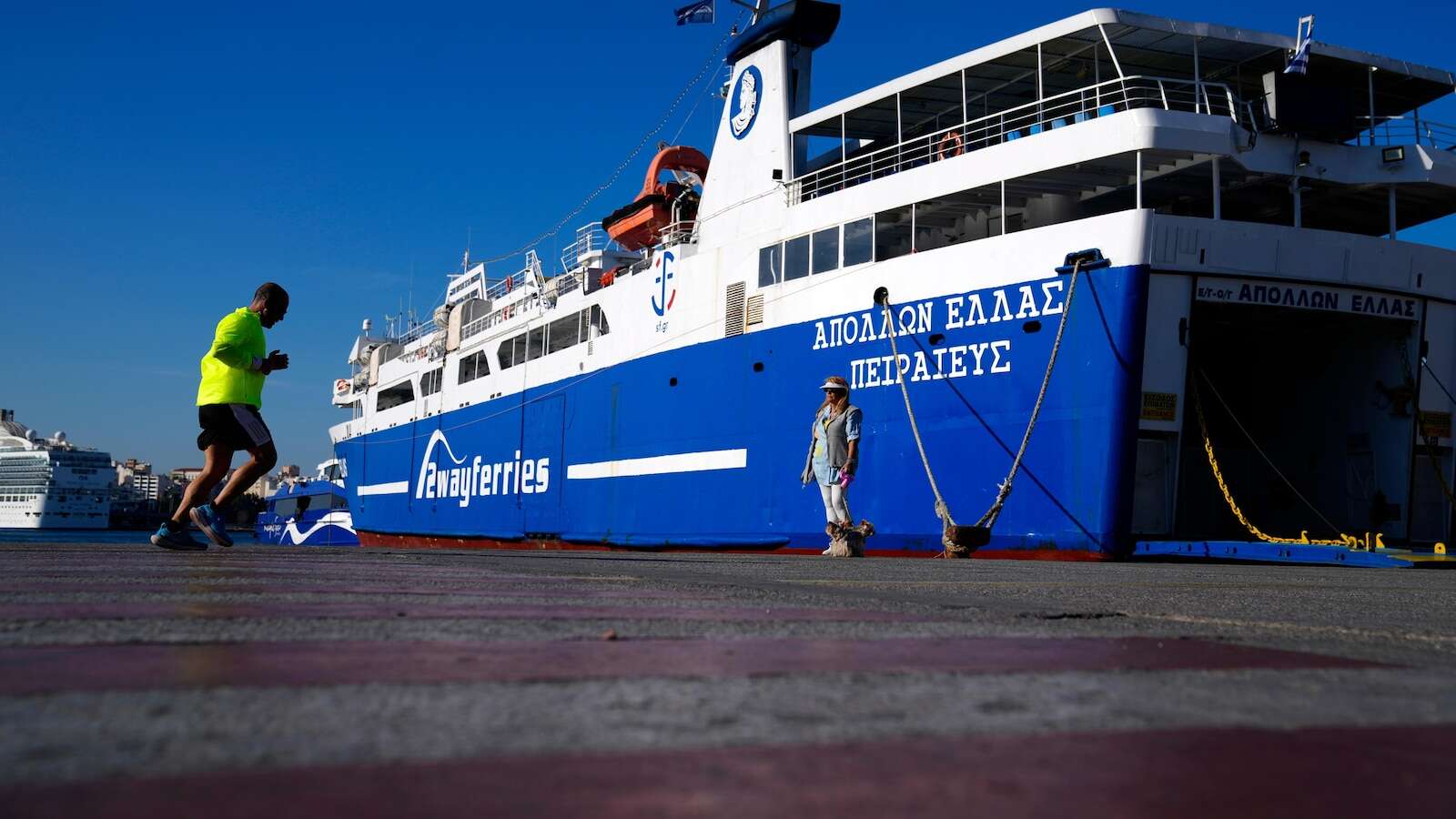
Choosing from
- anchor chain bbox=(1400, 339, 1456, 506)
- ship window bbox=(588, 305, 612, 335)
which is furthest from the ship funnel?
anchor chain bbox=(1400, 339, 1456, 506)

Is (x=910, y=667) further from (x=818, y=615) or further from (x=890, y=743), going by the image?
(x=818, y=615)

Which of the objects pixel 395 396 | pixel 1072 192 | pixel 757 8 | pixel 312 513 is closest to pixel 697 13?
pixel 757 8

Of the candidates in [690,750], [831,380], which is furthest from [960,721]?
[831,380]

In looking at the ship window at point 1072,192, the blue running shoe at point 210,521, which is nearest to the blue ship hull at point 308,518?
the ship window at point 1072,192

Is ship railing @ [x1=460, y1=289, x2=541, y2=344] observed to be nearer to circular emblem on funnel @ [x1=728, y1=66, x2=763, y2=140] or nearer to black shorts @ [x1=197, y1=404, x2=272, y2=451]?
circular emblem on funnel @ [x1=728, y1=66, x2=763, y2=140]

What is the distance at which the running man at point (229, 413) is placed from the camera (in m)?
6.02

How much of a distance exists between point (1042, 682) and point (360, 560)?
4.37 metres

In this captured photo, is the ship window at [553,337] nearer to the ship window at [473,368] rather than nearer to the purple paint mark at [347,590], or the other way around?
the ship window at [473,368]

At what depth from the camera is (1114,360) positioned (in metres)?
11.1

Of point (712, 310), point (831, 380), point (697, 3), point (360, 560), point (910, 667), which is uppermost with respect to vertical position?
point (697, 3)

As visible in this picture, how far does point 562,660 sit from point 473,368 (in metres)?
23.3

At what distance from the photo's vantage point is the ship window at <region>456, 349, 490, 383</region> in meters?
23.6

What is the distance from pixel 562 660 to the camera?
1574mm

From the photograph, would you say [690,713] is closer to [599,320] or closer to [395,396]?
[599,320]
